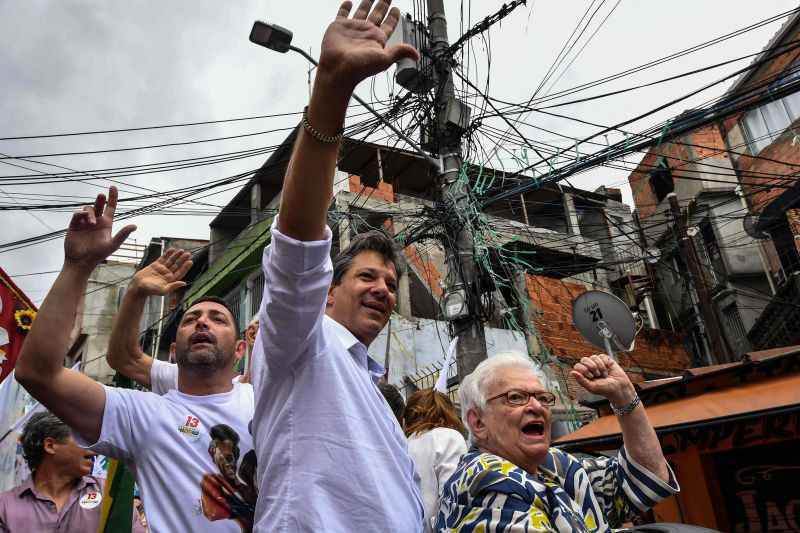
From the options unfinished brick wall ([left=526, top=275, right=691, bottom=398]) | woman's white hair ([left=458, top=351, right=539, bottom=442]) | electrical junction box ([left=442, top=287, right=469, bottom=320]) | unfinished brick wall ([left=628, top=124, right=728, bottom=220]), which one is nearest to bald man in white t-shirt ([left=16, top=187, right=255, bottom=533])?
woman's white hair ([left=458, top=351, right=539, bottom=442])

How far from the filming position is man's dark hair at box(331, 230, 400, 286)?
186 centimetres

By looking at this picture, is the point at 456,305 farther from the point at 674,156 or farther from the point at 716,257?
the point at 674,156

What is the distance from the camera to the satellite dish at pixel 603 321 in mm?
7113

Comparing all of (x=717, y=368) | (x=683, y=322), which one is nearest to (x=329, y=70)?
(x=717, y=368)

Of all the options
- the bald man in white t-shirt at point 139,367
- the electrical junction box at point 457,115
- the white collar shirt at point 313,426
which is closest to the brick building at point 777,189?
the electrical junction box at point 457,115

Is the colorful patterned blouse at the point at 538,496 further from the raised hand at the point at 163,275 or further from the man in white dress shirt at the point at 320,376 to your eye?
the raised hand at the point at 163,275

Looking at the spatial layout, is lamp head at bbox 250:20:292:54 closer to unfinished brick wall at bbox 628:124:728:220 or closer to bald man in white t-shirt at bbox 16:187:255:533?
bald man in white t-shirt at bbox 16:187:255:533

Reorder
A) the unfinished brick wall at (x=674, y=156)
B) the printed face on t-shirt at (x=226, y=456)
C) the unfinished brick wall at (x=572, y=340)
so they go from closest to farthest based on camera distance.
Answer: the printed face on t-shirt at (x=226, y=456) → the unfinished brick wall at (x=572, y=340) → the unfinished brick wall at (x=674, y=156)

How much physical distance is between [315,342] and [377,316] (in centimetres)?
36

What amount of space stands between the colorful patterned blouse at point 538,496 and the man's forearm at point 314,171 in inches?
39.9

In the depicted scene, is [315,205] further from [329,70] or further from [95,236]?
[95,236]

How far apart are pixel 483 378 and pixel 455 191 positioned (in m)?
5.05

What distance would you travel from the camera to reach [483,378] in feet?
7.64

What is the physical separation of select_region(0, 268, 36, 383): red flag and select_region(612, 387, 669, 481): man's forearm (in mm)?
4374
